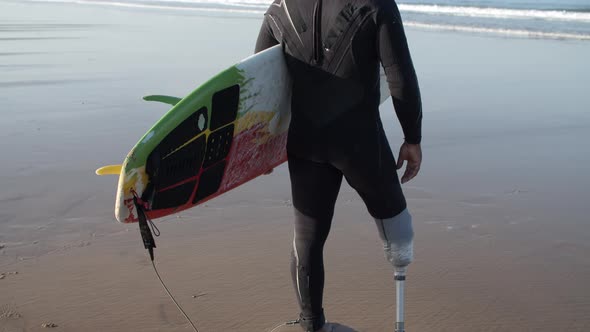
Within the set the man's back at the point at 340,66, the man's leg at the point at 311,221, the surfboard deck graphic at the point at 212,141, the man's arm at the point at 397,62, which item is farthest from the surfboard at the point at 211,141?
the man's arm at the point at 397,62

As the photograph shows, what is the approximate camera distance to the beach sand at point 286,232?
306cm

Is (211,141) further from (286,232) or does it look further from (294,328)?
(286,232)

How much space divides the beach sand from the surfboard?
69 cm

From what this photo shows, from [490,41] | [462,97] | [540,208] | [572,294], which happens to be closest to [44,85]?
[462,97]

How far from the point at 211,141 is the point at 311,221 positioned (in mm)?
494

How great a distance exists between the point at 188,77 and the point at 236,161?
601 cm

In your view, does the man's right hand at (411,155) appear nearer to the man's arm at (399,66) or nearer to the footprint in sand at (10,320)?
the man's arm at (399,66)

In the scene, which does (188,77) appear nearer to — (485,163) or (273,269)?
(485,163)

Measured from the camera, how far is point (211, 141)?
2.61 m

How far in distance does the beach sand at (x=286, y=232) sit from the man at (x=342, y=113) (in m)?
0.61

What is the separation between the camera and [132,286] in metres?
3.26

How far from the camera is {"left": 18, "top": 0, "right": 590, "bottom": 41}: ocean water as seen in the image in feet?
49.1

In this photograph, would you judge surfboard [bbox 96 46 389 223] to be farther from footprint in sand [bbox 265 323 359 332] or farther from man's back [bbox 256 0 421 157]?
footprint in sand [bbox 265 323 359 332]

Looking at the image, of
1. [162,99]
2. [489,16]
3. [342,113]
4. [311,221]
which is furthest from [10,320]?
[489,16]
